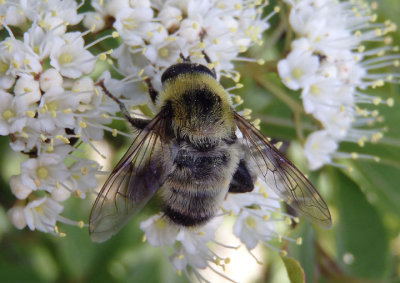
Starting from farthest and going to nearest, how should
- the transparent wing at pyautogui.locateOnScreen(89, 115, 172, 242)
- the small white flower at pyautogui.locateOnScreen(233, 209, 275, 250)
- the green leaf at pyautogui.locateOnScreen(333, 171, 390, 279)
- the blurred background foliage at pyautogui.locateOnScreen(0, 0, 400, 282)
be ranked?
the green leaf at pyautogui.locateOnScreen(333, 171, 390, 279) → the blurred background foliage at pyautogui.locateOnScreen(0, 0, 400, 282) → the small white flower at pyautogui.locateOnScreen(233, 209, 275, 250) → the transparent wing at pyautogui.locateOnScreen(89, 115, 172, 242)

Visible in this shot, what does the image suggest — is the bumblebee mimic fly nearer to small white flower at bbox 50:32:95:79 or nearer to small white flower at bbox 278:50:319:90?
small white flower at bbox 50:32:95:79

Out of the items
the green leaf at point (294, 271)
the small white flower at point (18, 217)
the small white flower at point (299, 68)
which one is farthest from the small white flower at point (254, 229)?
the small white flower at point (18, 217)

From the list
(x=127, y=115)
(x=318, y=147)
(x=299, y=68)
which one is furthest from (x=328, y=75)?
(x=127, y=115)

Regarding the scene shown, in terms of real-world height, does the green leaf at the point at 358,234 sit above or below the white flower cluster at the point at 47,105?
below

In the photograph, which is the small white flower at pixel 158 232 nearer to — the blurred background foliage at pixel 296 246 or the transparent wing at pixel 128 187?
the transparent wing at pixel 128 187

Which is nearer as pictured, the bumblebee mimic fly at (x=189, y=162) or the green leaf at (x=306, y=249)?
the bumblebee mimic fly at (x=189, y=162)

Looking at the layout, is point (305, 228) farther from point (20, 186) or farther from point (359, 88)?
point (20, 186)

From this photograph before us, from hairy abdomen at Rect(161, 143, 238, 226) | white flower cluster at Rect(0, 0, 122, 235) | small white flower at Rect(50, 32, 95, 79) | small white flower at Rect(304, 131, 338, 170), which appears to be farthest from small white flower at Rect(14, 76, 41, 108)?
small white flower at Rect(304, 131, 338, 170)

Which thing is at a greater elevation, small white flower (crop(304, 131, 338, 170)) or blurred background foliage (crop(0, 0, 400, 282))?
small white flower (crop(304, 131, 338, 170))
